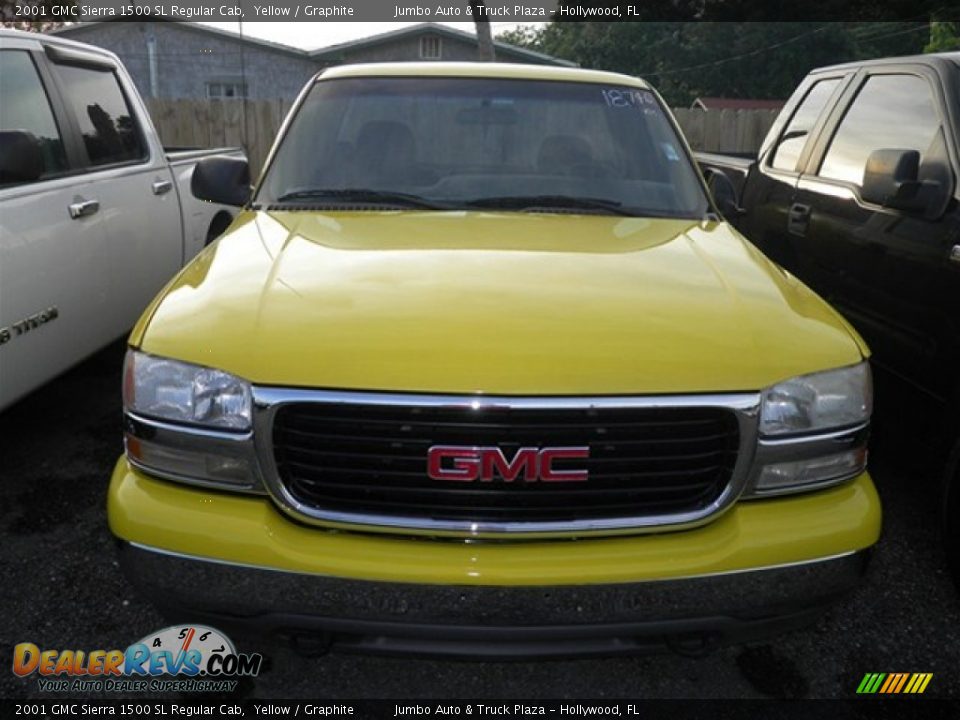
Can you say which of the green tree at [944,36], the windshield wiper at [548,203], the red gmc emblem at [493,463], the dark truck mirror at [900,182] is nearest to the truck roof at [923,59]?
the dark truck mirror at [900,182]

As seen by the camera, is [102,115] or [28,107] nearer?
[28,107]

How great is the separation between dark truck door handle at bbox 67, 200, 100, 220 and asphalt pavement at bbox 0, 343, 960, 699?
119cm

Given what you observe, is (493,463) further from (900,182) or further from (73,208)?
(73,208)

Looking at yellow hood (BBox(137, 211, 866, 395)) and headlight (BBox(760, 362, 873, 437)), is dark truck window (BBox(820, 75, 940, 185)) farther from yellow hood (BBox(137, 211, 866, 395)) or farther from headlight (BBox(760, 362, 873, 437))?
headlight (BBox(760, 362, 873, 437))

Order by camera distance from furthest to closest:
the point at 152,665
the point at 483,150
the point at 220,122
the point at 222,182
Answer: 1. the point at 220,122
2. the point at 222,182
3. the point at 483,150
4. the point at 152,665

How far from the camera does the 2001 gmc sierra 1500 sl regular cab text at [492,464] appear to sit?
75.3 inches

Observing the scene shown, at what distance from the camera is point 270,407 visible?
6.34 ft

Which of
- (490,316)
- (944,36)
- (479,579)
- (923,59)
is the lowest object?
(479,579)

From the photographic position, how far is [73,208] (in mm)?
3916

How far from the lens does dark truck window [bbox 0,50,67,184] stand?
152 inches

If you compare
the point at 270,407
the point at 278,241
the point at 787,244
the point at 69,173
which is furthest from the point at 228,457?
the point at 787,244

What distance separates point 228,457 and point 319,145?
5.70ft

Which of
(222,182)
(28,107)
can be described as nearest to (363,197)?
(222,182)

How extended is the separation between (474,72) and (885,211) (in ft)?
6.23
